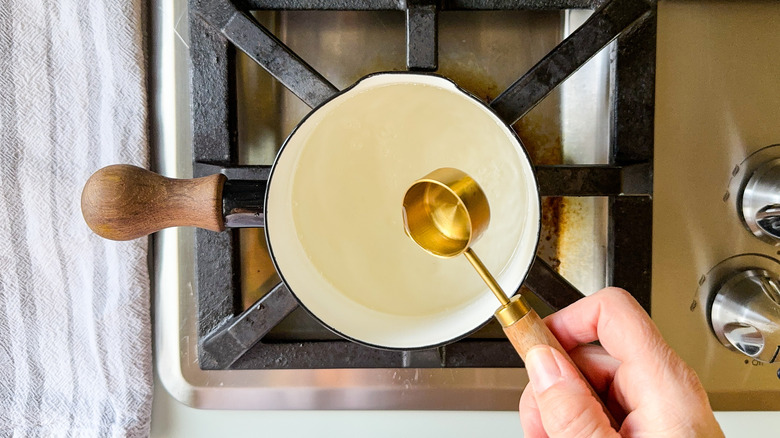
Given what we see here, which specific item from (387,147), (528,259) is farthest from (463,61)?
(528,259)

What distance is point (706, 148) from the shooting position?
56cm

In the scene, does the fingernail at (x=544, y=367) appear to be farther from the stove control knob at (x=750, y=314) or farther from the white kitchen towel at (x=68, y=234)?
the white kitchen towel at (x=68, y=234)

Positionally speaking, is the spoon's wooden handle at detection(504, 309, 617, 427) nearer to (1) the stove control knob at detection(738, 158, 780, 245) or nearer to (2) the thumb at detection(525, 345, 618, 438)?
(2) the thumb at detection(525, 345, 618, 438)

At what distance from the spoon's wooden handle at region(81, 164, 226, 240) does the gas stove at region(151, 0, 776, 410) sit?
0.07m

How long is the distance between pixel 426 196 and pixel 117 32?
1.13 feet

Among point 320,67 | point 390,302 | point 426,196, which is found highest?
point 320,67

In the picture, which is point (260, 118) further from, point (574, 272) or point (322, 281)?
point (574, 272)

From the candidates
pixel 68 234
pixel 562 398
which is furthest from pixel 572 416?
pixel 68 234

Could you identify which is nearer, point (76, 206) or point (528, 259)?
point (528, 259)

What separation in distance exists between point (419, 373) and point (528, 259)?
0.67ft

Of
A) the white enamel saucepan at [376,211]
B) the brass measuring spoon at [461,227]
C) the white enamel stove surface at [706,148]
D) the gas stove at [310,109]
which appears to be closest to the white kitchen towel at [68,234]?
the gas stove at [310,109]

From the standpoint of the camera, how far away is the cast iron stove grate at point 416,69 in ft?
1.59

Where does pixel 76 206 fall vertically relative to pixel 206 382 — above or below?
above

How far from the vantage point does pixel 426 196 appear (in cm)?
48
